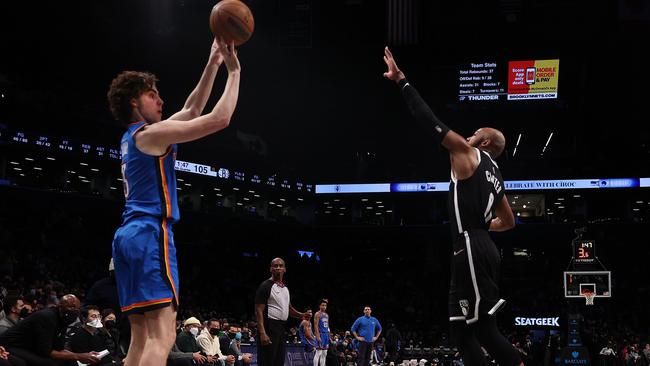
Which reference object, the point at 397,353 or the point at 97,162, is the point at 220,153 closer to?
the point at 97,162

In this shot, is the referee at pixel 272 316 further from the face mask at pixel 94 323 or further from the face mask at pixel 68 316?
the face mask at pixel 68 316

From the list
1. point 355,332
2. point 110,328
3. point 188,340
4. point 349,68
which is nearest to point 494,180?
point 110,328

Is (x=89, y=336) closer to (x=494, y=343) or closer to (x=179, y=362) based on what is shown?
(x=179, y=362)

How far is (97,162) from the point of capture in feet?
99.6

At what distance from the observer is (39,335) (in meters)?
7.32

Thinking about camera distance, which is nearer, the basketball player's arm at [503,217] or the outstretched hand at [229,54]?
Answer: the outstretched hand at [229,54]

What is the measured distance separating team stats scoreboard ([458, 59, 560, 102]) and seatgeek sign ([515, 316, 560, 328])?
9664mm

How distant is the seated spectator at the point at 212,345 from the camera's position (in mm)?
12172

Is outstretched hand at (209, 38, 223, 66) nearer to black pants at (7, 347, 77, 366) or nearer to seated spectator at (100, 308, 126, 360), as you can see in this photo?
black pants at (7, 347, 77, 366)

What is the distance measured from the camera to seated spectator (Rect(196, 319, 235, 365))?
1217cm

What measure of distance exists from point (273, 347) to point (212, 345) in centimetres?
329

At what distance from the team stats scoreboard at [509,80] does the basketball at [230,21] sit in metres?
27.0

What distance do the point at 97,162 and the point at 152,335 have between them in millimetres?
28038

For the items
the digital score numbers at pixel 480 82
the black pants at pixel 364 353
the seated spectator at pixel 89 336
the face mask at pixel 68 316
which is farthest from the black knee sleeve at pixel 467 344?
the digital score numbers at pixel 480 82
